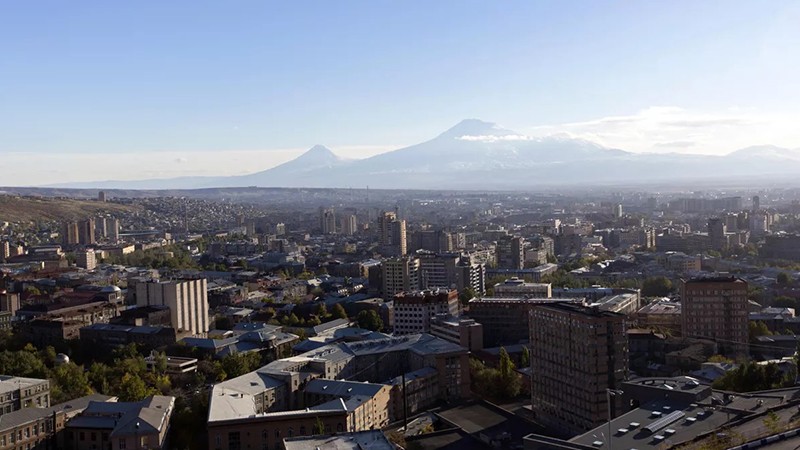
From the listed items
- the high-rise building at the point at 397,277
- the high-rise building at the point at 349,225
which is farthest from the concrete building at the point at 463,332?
the high-rise building at the point at 349,225

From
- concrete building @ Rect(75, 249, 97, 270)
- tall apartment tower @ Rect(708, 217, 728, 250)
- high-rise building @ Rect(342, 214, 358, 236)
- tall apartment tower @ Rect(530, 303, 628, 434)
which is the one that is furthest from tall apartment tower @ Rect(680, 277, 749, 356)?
high-rise building @ Rect(342, 214, 358, 236)

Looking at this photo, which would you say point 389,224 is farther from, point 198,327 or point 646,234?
point 198,327

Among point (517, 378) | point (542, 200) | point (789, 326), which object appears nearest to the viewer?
point (517, 378)

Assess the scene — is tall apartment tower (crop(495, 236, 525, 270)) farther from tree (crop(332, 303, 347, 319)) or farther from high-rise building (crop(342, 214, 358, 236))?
high-rise building (crop(342, 214, 358, 236))

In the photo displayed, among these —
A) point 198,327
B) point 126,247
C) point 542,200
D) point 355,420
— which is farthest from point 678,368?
point 542,200

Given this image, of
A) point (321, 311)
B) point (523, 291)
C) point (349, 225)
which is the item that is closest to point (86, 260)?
point (321, 311)

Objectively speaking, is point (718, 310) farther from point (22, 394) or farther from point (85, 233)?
point (85, 233)
